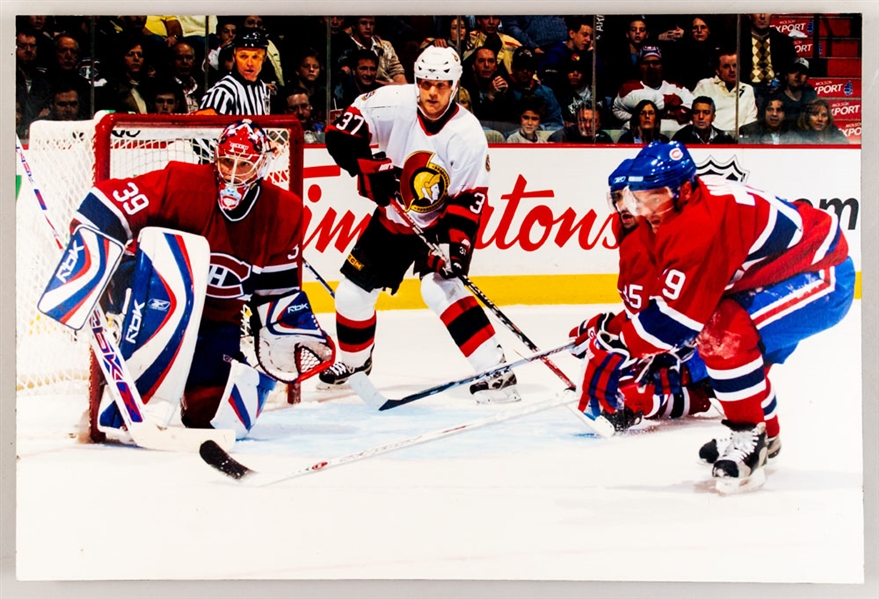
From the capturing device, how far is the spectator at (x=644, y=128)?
8.54 feet

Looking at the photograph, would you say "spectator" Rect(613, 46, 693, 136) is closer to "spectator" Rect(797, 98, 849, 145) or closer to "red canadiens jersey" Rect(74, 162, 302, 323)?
"spectator" Rect(797, 98, 849, 145)

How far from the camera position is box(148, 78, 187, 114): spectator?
2604 millimetres

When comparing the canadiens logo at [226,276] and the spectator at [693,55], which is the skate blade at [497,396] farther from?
the spectator at [693,55]

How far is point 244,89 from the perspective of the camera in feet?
8.53

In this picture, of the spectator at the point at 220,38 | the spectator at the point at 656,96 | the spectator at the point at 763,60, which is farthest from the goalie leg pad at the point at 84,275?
the spectator at the point at 763,60

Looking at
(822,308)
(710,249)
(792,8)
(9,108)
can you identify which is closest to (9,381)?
(9,108)

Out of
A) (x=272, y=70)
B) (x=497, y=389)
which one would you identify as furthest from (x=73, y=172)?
(x=497, y=389)

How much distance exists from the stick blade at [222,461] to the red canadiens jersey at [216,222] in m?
0.38

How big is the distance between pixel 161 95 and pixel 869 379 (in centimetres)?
233

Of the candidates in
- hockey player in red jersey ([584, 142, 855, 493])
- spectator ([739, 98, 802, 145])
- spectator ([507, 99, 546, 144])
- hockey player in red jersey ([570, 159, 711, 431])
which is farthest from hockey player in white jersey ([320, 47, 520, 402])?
spectator ([739, 98, 802, 145])

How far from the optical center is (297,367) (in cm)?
261

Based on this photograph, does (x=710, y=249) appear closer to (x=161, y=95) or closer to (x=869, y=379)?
(x=869, y=379)

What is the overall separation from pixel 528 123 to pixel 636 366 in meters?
0.79

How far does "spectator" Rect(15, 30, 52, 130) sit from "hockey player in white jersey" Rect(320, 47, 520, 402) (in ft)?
2.86
